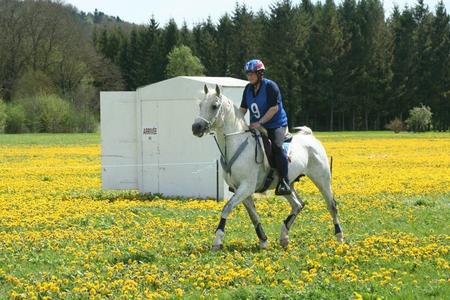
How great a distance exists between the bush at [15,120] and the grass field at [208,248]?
60756mm

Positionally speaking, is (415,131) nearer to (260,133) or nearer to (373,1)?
(373,1)

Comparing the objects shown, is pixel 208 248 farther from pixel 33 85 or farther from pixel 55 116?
pixel 33 85

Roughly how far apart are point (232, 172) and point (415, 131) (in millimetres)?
72047

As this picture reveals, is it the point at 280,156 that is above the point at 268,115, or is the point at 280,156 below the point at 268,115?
below

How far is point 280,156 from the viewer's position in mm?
11742

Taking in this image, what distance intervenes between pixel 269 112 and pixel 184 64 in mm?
89964

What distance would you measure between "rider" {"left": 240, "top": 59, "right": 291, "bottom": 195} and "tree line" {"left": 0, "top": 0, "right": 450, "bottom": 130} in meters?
81.1

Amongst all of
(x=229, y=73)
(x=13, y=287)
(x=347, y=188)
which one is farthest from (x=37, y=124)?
(x=13, y=287)

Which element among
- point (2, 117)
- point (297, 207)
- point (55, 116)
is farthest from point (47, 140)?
point (297, 207)

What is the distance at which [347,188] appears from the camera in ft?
74.7

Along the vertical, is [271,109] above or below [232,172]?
above

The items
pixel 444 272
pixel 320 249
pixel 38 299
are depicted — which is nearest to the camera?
pixel 38 299

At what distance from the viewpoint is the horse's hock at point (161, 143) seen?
2005 cm

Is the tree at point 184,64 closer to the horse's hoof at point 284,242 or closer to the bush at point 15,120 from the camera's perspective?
the bush at point 15,120
